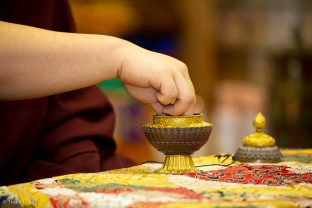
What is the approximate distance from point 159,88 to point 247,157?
0.74 ft

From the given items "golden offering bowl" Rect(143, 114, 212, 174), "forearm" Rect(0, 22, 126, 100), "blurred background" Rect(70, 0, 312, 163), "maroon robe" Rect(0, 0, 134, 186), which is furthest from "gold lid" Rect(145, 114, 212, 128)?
"blurred background" Rect(70, 0, 312, 163)

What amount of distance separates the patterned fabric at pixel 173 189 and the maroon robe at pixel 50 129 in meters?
0.23

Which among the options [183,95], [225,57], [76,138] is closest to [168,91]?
[183,95]

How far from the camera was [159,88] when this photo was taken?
1017 mm

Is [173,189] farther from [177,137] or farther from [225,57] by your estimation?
[225,57]

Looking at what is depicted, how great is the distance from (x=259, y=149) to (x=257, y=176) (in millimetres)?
196

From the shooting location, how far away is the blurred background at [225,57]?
4.28 metres

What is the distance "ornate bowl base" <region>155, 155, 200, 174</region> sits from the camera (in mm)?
1009

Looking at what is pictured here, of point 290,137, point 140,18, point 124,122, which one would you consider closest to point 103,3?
point 140,18

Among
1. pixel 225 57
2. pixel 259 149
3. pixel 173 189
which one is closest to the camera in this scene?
pixel 173 189

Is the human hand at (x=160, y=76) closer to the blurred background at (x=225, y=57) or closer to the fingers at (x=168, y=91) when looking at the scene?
the fingers at (x=168, y=91)

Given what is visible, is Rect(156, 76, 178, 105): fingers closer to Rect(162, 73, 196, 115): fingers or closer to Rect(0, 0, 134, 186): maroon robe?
Rect(162, 73, 196, 115): fingers

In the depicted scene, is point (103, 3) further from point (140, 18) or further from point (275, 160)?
point (275, 160)

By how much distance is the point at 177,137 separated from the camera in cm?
99
